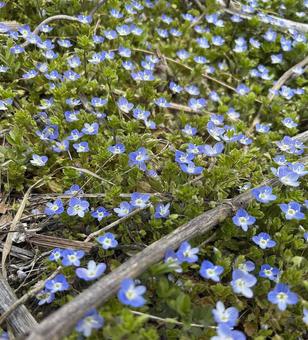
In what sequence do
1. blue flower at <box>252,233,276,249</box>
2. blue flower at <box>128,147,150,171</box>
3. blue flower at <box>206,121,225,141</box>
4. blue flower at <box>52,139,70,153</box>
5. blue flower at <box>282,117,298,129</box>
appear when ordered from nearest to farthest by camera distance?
blue flower at <box>252,233,276,249</box>
blue flower at <box>128,147,150,171</box>
blue flower at <box>52,139,70,153</box>
blue flower at <box>206,121,225,141</box>
blue flower at <box>282,117,298,129</box>

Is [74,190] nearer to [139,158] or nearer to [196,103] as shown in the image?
[139,158]

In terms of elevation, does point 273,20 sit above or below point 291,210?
above

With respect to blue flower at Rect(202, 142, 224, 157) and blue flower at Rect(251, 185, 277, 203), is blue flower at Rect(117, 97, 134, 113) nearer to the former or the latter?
blue flower at Rect(202, 142, 224, 157)

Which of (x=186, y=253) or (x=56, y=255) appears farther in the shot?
(x=56, y=255)

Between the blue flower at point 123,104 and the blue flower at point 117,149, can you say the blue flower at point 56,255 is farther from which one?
the blue flower at point 123,104

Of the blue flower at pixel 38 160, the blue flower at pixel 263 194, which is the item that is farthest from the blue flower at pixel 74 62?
the blue flower at pixel 263 194

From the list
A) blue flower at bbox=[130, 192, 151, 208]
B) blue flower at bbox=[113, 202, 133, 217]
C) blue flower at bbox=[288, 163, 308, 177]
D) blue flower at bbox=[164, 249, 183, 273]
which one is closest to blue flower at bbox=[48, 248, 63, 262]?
blue flower at bbox=[113, 202, 133, 217]

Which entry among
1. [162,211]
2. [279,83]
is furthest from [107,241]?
[279,83]
